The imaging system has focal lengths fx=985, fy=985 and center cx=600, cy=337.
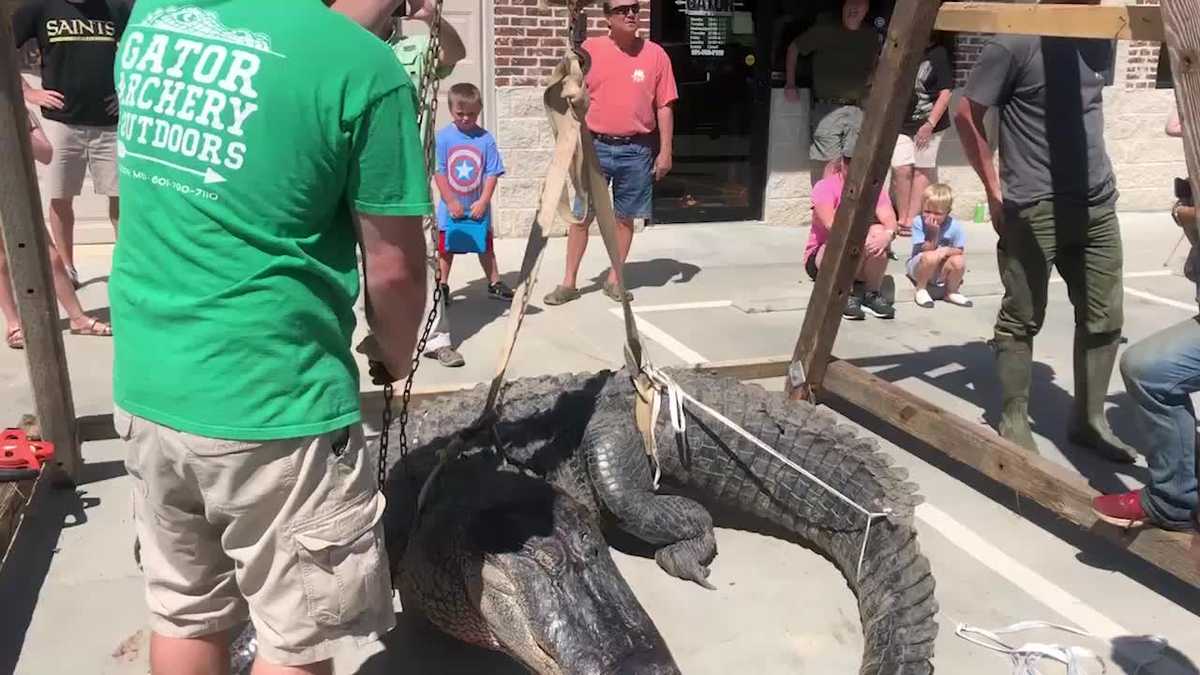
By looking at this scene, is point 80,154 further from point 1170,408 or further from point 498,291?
point 1170,408

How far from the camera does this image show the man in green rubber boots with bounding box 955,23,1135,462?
3.76 m

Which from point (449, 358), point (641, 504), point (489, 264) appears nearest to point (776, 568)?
point (641, 504)

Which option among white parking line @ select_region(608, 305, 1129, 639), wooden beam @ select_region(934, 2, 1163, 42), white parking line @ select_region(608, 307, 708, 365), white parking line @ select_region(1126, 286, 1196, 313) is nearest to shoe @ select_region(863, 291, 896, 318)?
white parking line @ select_region(608, 307, 708, 365)

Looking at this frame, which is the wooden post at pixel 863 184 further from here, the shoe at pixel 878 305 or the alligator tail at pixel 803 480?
the shoe at pixel 878 305

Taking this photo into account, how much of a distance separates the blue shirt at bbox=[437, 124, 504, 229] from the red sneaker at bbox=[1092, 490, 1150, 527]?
3.70 m

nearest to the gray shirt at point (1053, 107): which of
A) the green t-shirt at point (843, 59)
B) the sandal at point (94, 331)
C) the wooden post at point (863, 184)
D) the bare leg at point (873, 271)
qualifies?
the wooden post at point (863, 184)

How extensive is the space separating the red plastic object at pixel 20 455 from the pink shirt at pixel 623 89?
387 centimetres

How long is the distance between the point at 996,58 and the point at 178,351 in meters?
3.24

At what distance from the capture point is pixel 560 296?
6.23m

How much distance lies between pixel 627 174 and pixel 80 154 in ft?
10.4

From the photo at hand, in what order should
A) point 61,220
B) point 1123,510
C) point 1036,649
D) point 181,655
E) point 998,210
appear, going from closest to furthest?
point 181,655 → point 1036,649 → point 1123,510 → point 998,210 → point 61,220

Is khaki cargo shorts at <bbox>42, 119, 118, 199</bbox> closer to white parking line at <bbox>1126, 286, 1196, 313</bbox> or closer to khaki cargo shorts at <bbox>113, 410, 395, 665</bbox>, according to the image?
khaki cargo shorts at <bbox>113, 410, 395, 665</bbox>

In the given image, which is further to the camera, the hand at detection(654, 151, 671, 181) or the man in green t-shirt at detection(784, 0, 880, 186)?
the man in green t-shirt at detection(784, 0, 880, 186)

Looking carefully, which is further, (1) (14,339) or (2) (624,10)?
(2) (624,10)
